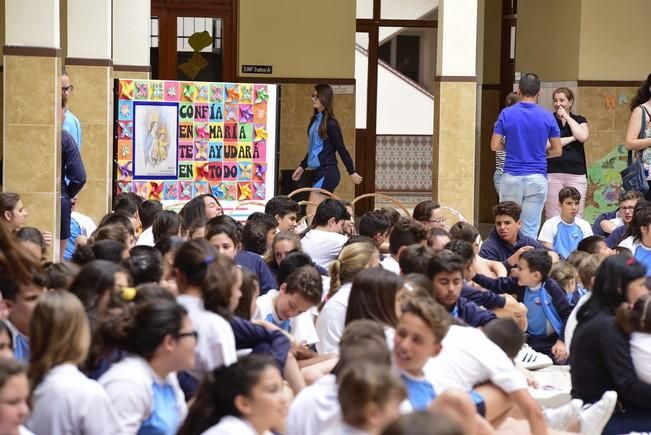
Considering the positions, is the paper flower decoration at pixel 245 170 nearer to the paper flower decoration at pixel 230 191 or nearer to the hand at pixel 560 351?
the paper flower decoration at pixel 230 191

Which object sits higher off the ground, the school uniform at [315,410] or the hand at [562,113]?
the hand at [562,113]

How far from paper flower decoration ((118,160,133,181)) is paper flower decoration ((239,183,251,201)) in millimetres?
1089

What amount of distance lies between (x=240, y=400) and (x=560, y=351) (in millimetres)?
4503

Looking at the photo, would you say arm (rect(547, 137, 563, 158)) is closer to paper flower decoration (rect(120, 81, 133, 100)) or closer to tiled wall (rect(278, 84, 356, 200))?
paper flower decoration (rect(120, 81, 133, 100))

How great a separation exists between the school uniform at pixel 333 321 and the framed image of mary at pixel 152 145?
5.55 m

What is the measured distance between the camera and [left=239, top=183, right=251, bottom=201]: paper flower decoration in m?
12.6

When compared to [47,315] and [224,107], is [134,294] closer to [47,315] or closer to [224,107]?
[47,315]

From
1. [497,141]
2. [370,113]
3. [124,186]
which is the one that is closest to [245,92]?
[124,186]

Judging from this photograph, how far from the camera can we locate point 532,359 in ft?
27.5

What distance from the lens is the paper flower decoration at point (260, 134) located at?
41.7 feet

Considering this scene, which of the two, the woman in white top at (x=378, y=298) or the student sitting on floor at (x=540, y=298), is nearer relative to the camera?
the woman in white top at (x=378, y=298)

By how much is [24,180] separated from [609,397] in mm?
5650

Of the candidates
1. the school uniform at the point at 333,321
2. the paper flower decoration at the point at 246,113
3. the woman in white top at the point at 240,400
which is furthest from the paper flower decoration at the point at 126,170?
the woman in white top at the point at 240,400

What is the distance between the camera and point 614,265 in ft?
21.4
